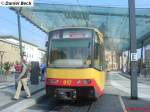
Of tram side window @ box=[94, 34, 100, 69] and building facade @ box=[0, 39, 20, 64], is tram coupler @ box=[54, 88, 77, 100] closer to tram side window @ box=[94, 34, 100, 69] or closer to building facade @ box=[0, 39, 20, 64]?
tram side window @ box=[94, 34, 100, 69]

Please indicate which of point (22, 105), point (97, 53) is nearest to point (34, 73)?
point (97, 53)

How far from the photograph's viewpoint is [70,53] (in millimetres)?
19969

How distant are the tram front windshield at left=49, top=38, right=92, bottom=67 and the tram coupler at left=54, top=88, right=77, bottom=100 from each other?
3.43 ft

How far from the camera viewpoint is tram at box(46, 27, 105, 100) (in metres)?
19.3

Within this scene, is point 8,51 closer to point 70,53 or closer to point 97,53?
point 97,53

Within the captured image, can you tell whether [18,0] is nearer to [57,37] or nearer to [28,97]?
[57,37]

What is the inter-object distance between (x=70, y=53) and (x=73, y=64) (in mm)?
587

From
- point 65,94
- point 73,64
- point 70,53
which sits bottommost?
point 65,94

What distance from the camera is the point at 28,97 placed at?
827 inches

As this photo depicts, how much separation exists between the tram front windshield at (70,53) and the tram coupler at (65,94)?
3.43ft

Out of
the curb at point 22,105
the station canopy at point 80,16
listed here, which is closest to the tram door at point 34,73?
the station canopy at point 80,16

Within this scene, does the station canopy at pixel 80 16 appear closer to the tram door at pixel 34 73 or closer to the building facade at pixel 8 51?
the tram door at pixel 34 73

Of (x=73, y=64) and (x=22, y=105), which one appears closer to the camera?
(x=22, y=105)

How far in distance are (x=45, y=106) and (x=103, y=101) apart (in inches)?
134
